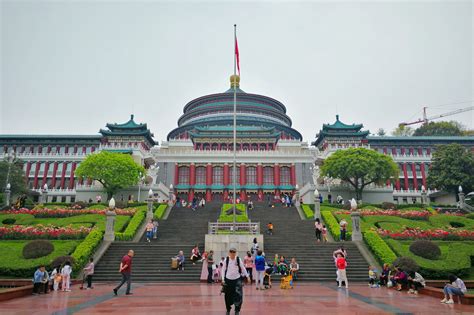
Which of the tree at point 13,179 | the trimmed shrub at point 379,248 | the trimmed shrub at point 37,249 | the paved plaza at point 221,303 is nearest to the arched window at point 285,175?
the trimmed shrub at point 379,248

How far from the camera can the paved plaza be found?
10.7m

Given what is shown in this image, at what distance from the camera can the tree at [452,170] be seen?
50844mm

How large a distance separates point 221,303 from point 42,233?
1951cm

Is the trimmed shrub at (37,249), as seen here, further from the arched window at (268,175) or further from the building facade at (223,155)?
the arched window at (268,175)

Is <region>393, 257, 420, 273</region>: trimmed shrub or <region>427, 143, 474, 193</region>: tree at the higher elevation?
Result: <region>427, 143, 474, 193</region>: tree

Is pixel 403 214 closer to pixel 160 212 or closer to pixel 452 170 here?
pixel 160 212

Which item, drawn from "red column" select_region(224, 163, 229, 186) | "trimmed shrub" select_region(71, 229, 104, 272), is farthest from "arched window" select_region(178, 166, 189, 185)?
"trimmed shrub" select_region(71, 229, 104, 272)

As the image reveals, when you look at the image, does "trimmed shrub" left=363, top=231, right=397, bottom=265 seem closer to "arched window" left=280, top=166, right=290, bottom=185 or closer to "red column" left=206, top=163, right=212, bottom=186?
"arched window" left=280, top=166, right=290, bottom=185

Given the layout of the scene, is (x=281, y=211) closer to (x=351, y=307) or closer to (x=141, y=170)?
(x=141, y=170)

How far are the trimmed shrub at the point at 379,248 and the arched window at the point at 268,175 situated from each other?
35221 millimetres

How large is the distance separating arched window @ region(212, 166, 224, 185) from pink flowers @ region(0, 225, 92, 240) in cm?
3445

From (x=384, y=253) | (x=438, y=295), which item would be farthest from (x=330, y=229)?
(x=438, y=295)

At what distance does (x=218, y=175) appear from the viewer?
198ft

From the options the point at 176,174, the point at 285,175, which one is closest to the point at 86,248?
the point at 176,174
